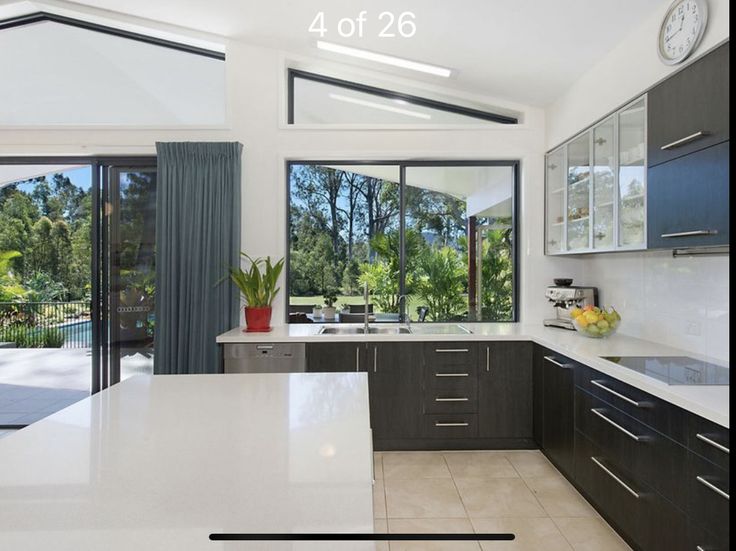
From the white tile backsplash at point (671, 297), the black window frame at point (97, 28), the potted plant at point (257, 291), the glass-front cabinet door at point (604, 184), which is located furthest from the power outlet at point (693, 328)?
the black window frame at point (97, 28)

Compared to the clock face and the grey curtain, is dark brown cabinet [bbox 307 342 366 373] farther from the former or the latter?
the clock face

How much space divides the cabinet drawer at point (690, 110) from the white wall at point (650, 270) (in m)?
0.10

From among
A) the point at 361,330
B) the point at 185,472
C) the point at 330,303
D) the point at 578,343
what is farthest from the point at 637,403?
the point at 330,303

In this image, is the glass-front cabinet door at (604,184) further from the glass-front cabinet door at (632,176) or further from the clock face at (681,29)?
the clock face at (681,29)

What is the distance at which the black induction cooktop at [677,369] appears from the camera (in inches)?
82.4

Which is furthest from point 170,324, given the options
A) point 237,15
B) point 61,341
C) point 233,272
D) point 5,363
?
point 237,15

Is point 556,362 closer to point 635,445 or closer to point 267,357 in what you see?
point 635,445

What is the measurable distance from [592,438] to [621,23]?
2227 mm

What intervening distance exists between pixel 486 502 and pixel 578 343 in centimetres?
108

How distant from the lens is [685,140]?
2.18m

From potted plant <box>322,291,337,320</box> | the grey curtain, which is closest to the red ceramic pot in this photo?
the grey curtain

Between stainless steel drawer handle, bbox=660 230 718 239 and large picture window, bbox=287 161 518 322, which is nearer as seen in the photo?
stainless steel drawer handle, bbox=660 230 718 239

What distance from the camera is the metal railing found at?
412 centimetres

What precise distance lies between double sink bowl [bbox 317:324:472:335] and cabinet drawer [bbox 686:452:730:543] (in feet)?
6.15
